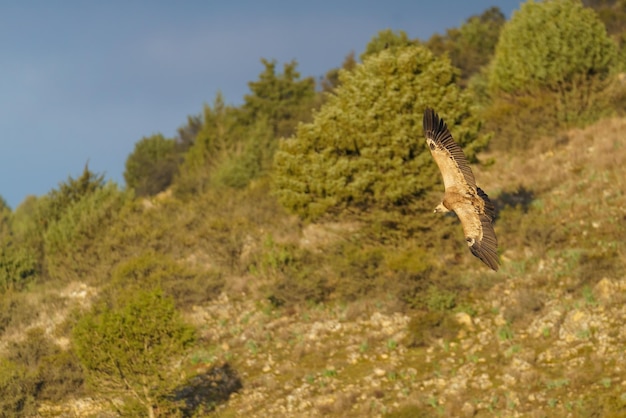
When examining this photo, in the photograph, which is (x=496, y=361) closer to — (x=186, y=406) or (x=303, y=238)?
(x=186, y=406)

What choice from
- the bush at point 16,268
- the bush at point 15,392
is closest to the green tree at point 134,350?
the bush at point 15,392

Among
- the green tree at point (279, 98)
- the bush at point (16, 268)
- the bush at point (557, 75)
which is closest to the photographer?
the bush at point (16, 268)

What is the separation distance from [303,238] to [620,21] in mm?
43522

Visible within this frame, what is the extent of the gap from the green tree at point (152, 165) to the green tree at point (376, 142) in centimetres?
3178

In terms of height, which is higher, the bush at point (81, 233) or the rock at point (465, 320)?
the bush at point (81, 233)

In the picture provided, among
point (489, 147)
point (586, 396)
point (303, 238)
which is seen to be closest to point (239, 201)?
point (303, 238)

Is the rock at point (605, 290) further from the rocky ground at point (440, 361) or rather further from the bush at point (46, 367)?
the bush at point (46, 367)

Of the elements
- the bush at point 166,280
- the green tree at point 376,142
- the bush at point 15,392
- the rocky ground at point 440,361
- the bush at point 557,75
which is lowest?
the rocky ground at point 440,361

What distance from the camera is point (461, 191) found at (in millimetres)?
15961

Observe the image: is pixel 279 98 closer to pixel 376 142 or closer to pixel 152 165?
pixel 152 165

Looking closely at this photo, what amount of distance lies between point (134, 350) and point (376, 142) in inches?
477

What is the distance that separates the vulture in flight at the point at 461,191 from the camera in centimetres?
1584

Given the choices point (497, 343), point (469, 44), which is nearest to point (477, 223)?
point (497, 343)

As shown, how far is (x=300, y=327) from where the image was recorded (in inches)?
1121
